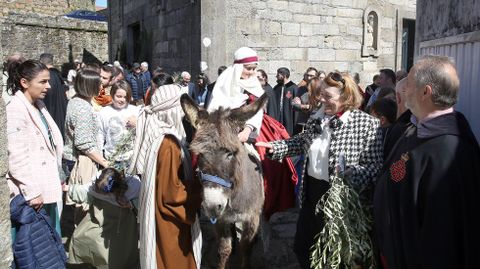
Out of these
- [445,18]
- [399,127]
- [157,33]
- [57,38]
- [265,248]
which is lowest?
[265,248]

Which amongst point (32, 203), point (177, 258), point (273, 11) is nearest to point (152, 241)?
point (177, 258)

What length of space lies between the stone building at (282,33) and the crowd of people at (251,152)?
17.1ft

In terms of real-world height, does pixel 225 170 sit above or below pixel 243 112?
below

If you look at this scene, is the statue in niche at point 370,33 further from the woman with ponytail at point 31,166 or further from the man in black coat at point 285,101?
the woman with ponytail at point 31,166

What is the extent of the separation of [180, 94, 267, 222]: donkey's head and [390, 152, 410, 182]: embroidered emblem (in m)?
1.22

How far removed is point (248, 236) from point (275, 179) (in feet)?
2.40

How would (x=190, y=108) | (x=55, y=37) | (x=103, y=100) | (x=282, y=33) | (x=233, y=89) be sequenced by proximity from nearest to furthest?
(x=190, y=108) → (x=233, y=89) → (x=103, y=100) → (x=282, y=33) → (x=55, y=37)

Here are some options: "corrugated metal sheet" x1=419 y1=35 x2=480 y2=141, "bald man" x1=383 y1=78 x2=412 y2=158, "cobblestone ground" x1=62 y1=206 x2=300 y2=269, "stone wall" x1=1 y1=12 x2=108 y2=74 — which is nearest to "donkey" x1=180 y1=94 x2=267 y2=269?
"cobblestone ground" x1=62 y1=206 x2=300 y2=269

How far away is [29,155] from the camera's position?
10.6ft

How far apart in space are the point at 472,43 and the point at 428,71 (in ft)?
3.15

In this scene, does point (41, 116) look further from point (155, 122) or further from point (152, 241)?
point (152, 241)

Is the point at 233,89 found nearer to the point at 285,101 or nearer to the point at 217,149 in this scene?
the point at 217,149

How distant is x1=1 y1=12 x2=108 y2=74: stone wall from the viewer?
Answer: 59.8 feet

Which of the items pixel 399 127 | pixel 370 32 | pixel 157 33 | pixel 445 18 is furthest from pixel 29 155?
pixel 370 32
